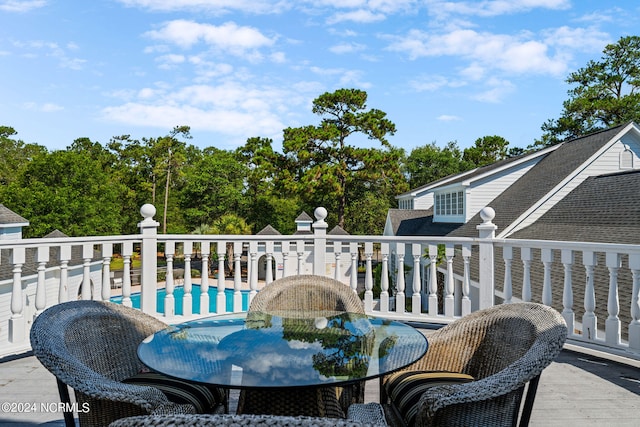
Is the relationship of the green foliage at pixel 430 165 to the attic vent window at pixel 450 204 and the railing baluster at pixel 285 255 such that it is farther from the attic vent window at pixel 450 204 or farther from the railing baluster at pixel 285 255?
the railing baluster at pixel 285 255

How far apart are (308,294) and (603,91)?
3291 cm

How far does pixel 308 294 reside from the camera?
3062 millimetres

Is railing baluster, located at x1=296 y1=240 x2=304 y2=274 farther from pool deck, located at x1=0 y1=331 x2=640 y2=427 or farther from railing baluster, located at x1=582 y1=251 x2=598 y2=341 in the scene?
railing baluster, located at x1=582 y1=251 x2=598 y2=341

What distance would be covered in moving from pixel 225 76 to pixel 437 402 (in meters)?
22.7

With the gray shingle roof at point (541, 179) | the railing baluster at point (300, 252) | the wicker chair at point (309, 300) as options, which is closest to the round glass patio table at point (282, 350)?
the wicker chair at point (309, 300)

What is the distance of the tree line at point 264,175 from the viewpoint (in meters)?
25.8

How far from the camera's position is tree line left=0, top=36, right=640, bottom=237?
25828mm

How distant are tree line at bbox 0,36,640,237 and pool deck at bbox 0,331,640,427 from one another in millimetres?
23037

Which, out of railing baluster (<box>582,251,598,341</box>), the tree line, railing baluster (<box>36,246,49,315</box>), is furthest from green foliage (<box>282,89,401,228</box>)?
railing baluster (<box>582,251,598,341</box>)

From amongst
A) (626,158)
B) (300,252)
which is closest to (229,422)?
(300,252)

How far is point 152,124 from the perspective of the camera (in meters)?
33.8

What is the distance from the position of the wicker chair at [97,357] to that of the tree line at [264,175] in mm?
24097

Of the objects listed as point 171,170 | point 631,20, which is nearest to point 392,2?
point 631,20

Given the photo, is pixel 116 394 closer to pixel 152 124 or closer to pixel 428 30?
pixel 428 30
